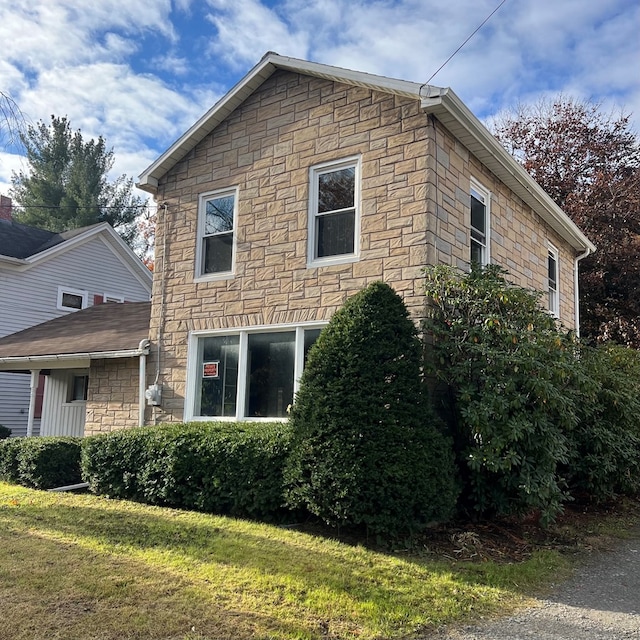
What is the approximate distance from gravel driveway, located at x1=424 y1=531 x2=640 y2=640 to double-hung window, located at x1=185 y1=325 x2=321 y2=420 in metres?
4.39

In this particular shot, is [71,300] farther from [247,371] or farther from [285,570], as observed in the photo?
[285,570]

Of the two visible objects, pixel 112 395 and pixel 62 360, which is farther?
pixel 62 360

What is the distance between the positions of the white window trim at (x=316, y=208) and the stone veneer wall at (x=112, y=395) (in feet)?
13.5

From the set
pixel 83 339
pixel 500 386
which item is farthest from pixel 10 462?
pixel 500 386

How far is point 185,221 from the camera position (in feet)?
34.3

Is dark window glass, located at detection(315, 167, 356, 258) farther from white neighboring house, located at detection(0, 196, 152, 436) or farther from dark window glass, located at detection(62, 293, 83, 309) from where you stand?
dark window glass, located at detection(62, 293, 83, 309)

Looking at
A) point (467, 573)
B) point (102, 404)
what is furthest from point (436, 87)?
point (102, 404)

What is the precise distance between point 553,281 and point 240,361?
23.3ft

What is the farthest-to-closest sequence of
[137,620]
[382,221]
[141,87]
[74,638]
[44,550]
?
[382,221], [141,87], [44,550], [137,620], [74,638]

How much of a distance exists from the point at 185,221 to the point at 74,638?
7707 mm

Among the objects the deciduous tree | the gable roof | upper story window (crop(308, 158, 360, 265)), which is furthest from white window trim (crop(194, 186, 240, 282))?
the deciduous tree

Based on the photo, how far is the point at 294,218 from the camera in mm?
9117

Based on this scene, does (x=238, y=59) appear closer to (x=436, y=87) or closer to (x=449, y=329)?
(x=436, y=87)

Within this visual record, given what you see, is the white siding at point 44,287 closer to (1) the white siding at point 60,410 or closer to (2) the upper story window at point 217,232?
(1) the white siding at point 60,410
